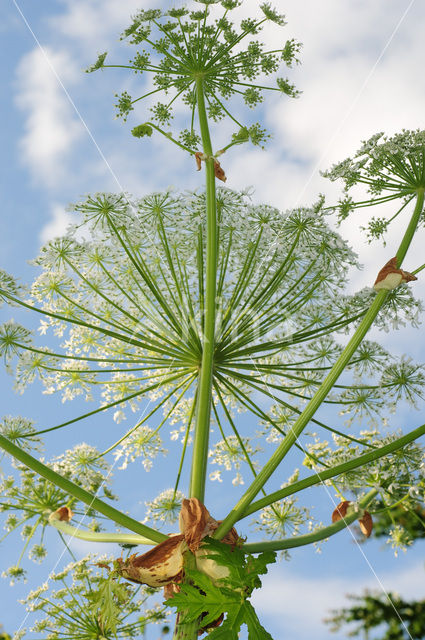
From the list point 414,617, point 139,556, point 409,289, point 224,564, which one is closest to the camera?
point 224,564

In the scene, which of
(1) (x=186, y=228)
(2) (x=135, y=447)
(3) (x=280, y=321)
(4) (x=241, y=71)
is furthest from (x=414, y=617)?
(4) (x=241, y=71)

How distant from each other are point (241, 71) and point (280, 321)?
10.9 ft

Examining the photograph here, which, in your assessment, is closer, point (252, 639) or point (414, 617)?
point (252, 639)

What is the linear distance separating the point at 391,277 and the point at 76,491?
3.25 m

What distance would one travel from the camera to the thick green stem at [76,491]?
13.2ft

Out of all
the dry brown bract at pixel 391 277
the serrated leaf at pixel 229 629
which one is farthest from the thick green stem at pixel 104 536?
the dry brown bract at pixel 391 277

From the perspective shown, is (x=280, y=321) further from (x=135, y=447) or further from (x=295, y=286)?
(x=135, y=447)

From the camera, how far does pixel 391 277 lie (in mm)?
5270

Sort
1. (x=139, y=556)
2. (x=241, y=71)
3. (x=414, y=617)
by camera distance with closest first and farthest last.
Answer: (x=139, y=556), (x=241, y=71), (x=414, y=617)

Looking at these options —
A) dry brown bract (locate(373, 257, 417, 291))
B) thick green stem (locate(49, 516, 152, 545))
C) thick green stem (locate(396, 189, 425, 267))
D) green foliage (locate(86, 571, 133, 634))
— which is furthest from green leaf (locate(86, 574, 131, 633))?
thick green stem (locate(396, 189, 425, 267))

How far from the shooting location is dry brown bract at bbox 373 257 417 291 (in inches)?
207

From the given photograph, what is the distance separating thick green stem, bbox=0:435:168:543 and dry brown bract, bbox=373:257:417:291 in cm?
288

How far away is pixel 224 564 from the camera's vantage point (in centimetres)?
379

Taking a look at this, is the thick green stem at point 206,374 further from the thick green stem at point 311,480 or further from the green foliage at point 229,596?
the green foliage at point 229,596
